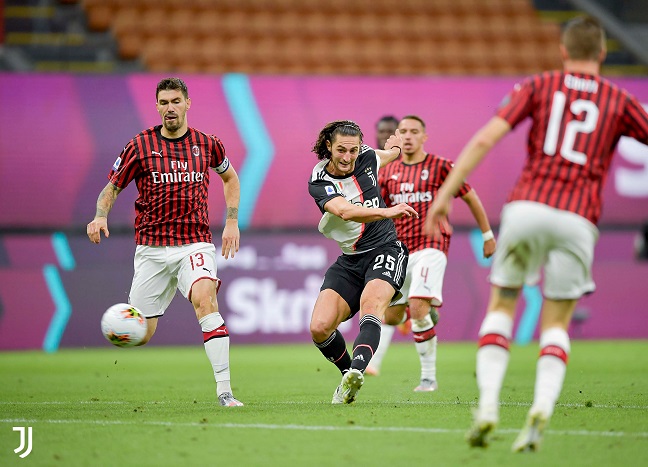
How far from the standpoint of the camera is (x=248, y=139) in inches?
666

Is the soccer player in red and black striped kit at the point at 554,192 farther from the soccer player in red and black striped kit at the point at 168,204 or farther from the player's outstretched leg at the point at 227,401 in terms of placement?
the soccer player in red and black striped kit at the point at 168,204

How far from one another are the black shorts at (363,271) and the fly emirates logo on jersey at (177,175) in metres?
1.32

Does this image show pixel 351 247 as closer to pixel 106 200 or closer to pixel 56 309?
pixel 106 200

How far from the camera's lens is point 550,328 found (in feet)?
18.4

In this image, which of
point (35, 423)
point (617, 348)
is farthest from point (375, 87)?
point (35, 423)

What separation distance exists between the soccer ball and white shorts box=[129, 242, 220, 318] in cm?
42

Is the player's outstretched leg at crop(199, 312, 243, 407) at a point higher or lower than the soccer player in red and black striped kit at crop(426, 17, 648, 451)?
lower

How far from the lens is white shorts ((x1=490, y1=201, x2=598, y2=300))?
17.8 ft

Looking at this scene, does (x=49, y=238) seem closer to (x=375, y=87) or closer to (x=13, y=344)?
(x=13, y=344)

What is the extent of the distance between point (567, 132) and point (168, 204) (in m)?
3.77

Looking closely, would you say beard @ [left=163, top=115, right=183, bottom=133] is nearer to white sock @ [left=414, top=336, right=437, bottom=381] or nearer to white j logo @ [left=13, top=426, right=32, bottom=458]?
white j logo @ [left=13, top=426, right=32, bottom=458]

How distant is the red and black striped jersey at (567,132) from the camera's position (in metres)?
5.50

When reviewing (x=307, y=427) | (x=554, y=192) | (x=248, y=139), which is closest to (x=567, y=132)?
(x=554, y=192)

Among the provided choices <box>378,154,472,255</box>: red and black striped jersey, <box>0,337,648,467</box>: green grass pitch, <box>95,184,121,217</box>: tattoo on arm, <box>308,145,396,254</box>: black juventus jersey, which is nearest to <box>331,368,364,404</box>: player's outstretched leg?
<box>0,337,648,467</box>: green grass pitch
